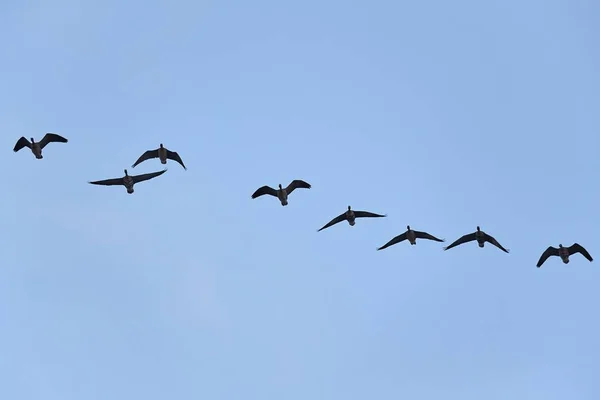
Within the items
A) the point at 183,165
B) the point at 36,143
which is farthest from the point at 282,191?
the point at 36,143

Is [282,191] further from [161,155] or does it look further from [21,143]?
[21,143]

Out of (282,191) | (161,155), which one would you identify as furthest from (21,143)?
(282,191)

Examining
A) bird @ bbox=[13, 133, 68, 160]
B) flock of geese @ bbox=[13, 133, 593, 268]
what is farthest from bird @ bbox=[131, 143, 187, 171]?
bird @ bbox=[13, 133, 68, 160]

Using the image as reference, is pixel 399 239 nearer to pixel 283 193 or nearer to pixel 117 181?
pixel 283 193

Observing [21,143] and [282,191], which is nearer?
[21,143]

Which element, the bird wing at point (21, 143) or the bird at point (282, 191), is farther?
the bird at point (282, 191)

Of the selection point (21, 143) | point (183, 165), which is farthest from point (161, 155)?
point (21, 143)

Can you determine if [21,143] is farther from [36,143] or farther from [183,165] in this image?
[183,165]

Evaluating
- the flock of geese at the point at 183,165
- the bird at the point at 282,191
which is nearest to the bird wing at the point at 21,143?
the flock of geese at the point at 183,165

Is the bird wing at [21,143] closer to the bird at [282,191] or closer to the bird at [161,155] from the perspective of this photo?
the bird at [161,155]

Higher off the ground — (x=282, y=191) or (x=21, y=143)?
(x=282, y=191)

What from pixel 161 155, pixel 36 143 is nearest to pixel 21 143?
pixel 36 143

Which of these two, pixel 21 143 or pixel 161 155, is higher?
pixel 161 155

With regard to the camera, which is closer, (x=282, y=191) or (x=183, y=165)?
(x=183, y=165)
